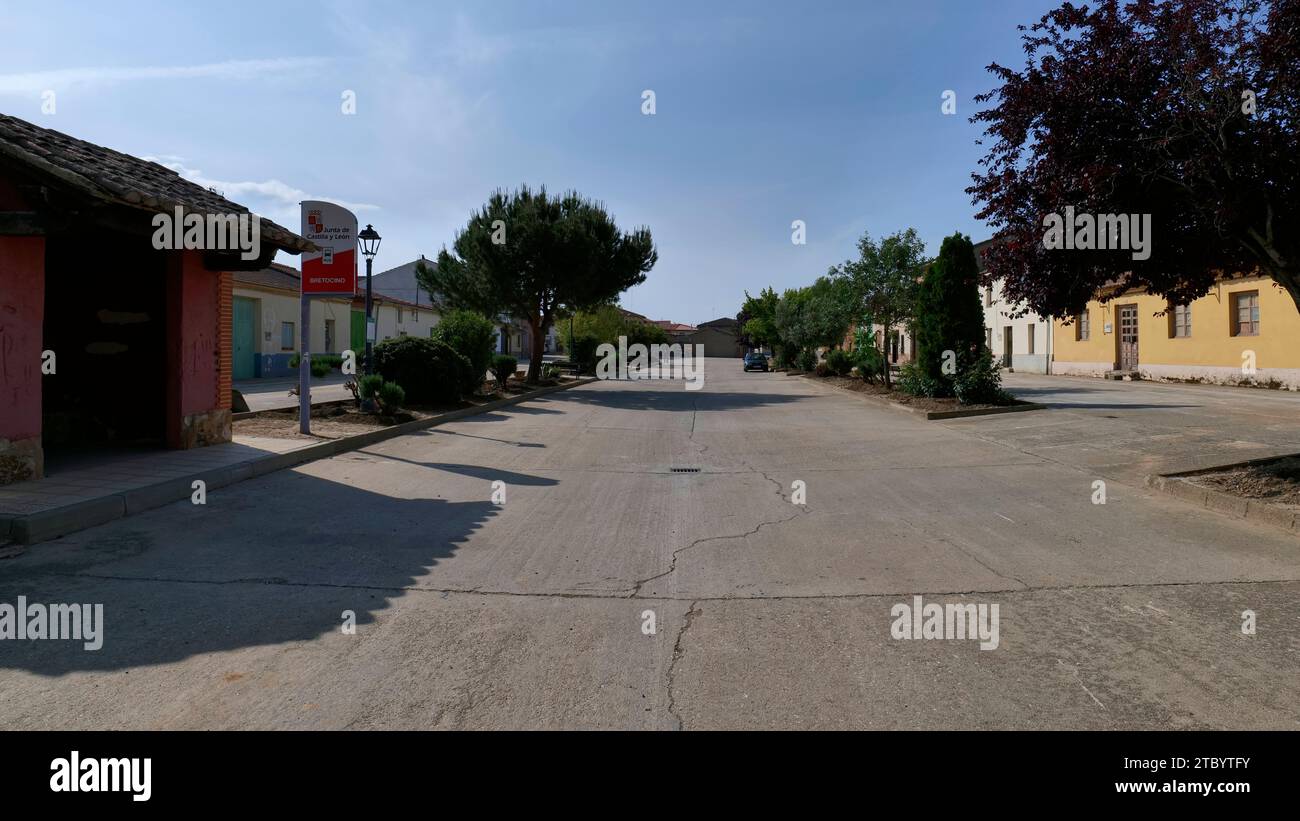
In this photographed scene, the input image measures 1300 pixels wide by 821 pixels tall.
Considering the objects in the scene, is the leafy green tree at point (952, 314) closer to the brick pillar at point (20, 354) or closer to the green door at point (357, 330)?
the brick pillar at point (20, 354)

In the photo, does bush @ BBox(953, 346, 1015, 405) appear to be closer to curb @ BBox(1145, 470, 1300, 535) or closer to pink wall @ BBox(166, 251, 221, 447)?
curb @ BBox(1145, 470, 1300, 535)

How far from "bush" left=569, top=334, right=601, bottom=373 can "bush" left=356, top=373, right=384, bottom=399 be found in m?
27.5

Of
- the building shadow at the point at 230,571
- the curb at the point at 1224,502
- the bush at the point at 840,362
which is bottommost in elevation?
the building shadow at the point at 230,571

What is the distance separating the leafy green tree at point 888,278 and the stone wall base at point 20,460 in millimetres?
22214

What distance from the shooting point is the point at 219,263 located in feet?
33.6

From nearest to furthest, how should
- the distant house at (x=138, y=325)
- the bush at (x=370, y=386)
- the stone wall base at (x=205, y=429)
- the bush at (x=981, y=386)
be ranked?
1. the distant house at (x=138, y=325)
2. the stone wall base at (x=205, y=429)
3. the bush at (x=370, y=386)
4. the bush at (x=981, y=386)

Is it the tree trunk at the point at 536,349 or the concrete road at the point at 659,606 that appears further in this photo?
the tree trunk at the point at 536,349

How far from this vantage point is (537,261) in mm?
28156

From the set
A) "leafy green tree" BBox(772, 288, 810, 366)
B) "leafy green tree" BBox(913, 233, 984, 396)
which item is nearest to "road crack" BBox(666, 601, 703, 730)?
"leafy green tree" BBox(913, 233, 984, 396)

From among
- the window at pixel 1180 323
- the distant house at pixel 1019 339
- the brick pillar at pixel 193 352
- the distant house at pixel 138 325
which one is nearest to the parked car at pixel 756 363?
the distant house at pixel 1019 339

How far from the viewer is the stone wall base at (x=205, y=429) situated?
10.0 meters

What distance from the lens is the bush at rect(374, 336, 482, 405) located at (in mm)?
17016
